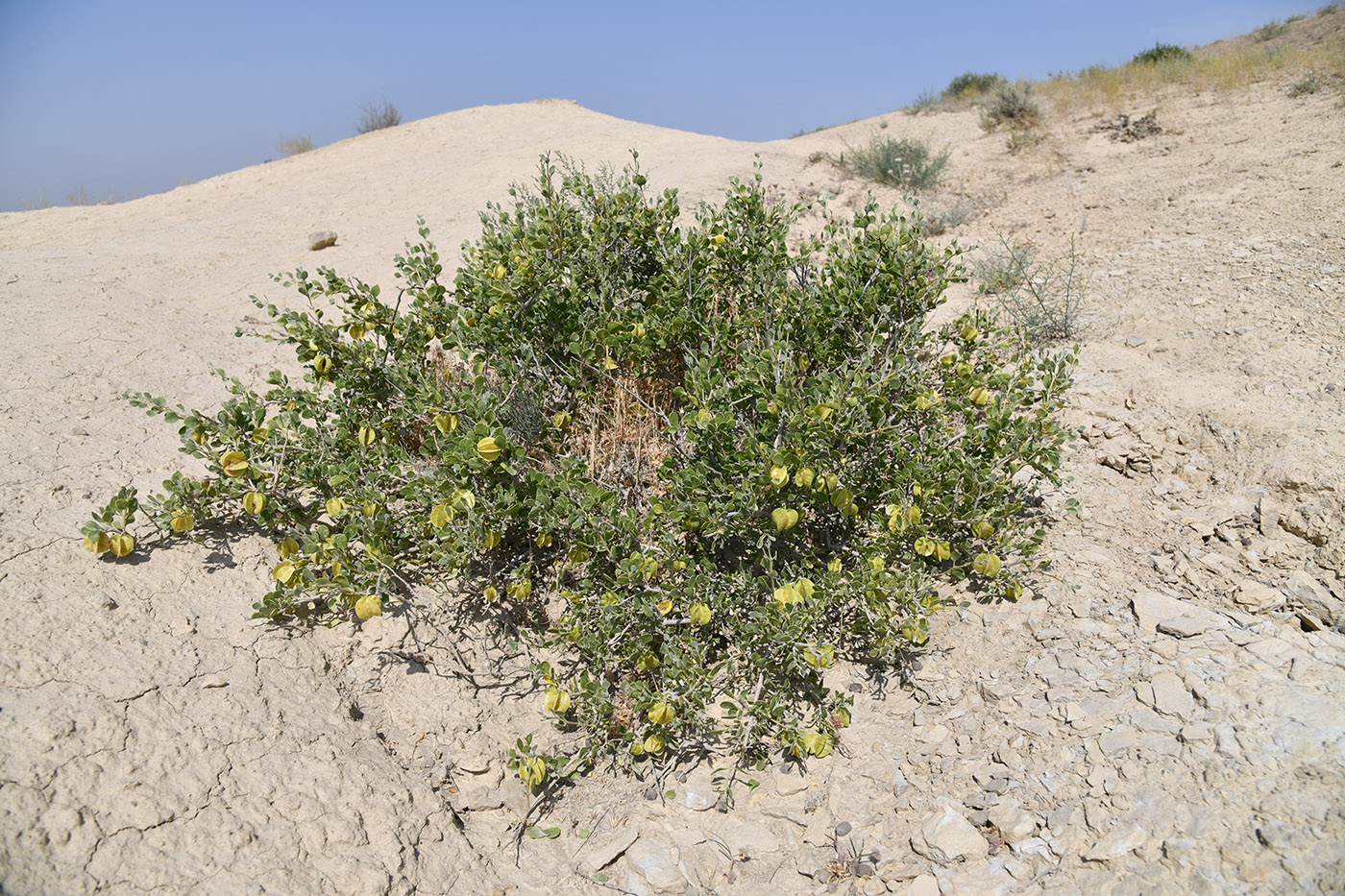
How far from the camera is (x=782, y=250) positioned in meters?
3.30

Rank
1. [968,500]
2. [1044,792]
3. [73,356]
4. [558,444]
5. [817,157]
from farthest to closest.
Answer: [817,157]
[73,356]
[558,444]
[968,500]
[1044,792]

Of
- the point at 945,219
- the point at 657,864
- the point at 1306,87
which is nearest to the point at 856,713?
the point at 657,864

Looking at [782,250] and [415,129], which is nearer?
[782,250]

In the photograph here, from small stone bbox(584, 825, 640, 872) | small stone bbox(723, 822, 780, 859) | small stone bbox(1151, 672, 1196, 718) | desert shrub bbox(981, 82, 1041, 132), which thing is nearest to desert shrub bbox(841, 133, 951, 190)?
desert shrub bbox(981, 82, 1041, 132)

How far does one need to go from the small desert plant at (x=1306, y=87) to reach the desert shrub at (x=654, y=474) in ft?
24.0

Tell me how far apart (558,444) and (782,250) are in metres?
1.35

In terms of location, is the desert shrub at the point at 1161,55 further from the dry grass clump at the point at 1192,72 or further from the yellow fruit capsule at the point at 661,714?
the yellow fruit capsule at the point at 661,714

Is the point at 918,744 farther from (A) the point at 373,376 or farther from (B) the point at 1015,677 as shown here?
(A) the point at 373,376

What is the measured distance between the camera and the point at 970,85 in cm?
1468

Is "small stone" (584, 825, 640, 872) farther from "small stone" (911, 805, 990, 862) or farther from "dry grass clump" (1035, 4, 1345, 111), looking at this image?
"dry grass clump" (1035, 4, 1345, 111)

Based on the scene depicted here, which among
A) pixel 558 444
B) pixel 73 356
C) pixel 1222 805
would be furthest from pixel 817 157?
pixel 1222 805

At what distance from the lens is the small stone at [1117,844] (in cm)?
174

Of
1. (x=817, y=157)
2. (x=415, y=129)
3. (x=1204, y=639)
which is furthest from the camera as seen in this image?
(x=415, y=129)

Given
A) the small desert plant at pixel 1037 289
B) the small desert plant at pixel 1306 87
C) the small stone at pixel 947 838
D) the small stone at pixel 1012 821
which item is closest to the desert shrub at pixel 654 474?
the small stone at pixel 947 838
